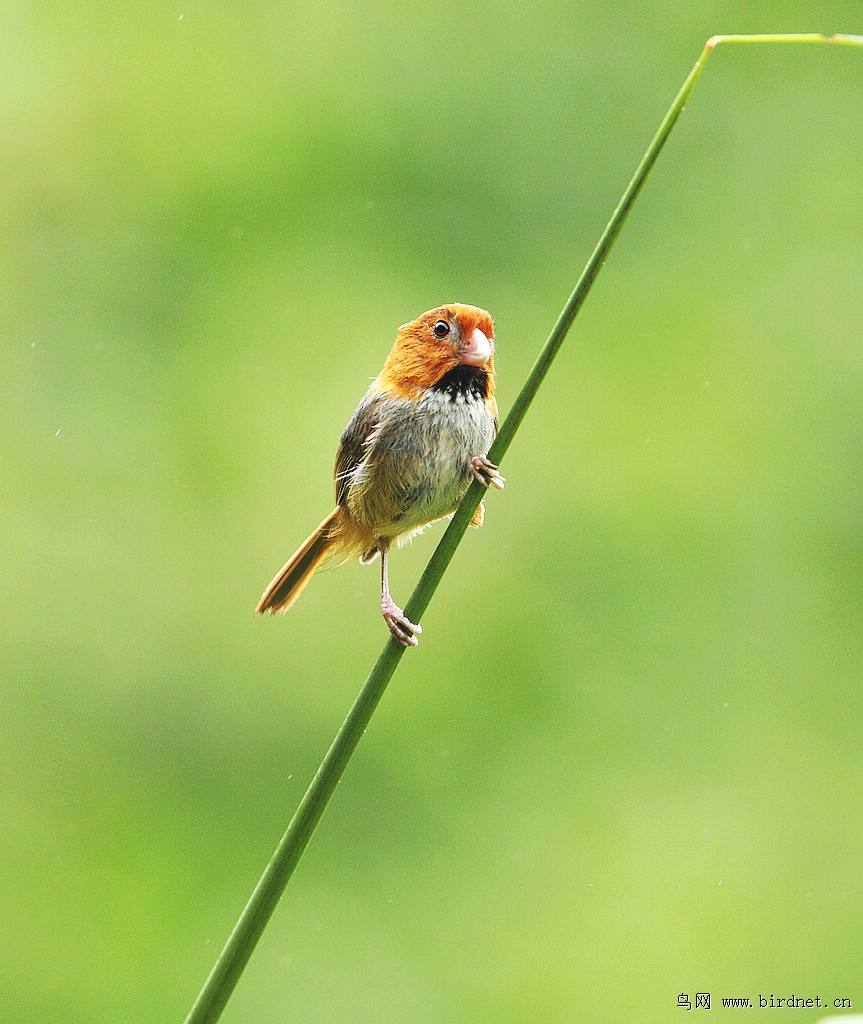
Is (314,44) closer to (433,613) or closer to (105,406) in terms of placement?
(105,406)

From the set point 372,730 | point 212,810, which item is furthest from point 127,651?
point 372,730

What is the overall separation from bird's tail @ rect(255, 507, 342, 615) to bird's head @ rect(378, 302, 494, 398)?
446 millimetres

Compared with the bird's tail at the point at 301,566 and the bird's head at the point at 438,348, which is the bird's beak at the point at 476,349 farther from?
the bird's tail at the point at 301,566

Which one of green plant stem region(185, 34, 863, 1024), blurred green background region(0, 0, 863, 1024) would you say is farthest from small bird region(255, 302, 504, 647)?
blurred green background region(0, 0, 863, 1024)

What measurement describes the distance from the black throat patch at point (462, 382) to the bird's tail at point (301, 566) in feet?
1.70

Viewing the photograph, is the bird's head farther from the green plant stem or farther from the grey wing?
the green plant stem

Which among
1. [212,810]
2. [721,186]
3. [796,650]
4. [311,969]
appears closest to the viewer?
[311,969]

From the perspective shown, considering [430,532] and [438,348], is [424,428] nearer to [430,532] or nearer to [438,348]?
[438,348]

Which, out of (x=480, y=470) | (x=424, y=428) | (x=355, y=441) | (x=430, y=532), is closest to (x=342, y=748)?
(x=480, y=470)

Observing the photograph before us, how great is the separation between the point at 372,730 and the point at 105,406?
2305 mm

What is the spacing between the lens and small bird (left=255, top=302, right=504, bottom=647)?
8.17ft

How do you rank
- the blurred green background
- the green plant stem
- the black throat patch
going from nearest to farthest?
the green plant stem
the black throat patch
the blurred green background

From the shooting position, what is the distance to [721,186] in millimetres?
6594

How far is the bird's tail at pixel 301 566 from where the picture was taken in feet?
9.59
